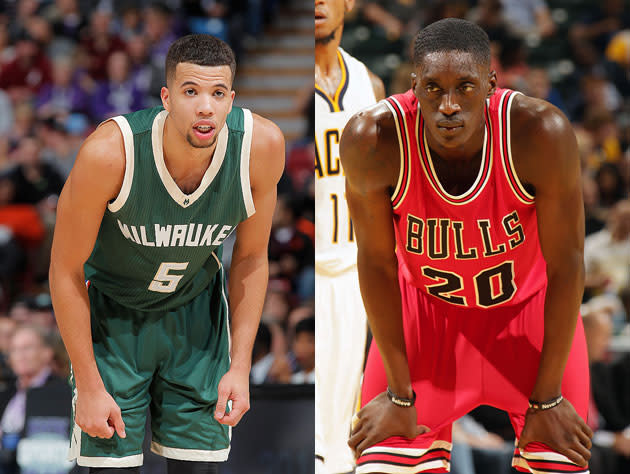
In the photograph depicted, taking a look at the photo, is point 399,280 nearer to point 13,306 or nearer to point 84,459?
point 84,459

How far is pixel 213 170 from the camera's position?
2.82 metres

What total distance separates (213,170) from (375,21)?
1.12 metres

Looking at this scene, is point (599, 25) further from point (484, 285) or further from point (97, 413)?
point (97, 413)

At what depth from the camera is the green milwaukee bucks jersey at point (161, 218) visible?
2.76m

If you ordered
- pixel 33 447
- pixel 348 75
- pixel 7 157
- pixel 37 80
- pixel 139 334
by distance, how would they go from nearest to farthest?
pixel 139 334 < pixel 348 75 < pixel 33 447 < pixel 7 157 < pixel 37 80

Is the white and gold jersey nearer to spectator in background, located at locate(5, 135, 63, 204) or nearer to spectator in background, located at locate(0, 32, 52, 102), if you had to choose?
spectator in background, located at locate(5, 135, 63, 204)

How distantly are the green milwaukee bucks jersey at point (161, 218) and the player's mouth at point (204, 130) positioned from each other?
11 cm

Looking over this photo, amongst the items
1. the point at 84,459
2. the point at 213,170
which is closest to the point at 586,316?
the point at 213,170

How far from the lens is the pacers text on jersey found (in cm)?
284

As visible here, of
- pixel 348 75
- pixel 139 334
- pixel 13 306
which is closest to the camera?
pixel 139 334

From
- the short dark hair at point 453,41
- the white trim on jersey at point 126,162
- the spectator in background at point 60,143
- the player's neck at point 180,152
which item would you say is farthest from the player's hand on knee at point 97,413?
the spectator in background at point 60,143

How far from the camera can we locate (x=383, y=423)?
9.42 feet

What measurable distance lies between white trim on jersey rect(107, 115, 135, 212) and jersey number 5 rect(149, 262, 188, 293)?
0.91ft

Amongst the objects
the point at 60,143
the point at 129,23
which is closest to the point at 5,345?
the point at 60,143
